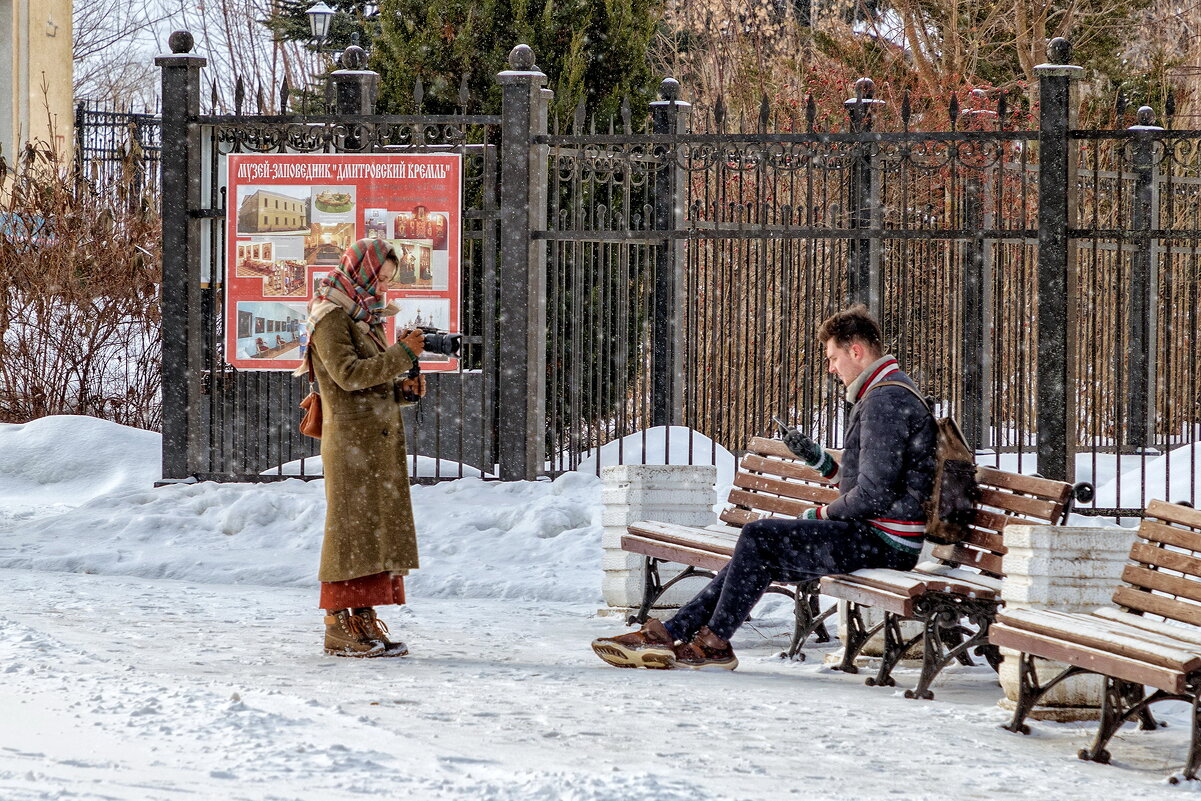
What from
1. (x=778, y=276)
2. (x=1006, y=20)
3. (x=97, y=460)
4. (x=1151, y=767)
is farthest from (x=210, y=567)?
(x=1006, y=20)

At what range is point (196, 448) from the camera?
11078mm

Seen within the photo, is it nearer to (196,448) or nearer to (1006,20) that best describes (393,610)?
(196,448)

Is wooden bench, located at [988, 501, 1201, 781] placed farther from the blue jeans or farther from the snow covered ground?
the blue jeans

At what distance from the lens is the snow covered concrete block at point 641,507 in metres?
8.26

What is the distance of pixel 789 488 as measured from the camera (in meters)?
7.88

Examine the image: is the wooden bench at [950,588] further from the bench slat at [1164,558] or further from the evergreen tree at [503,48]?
the evergreen tree at [503,48]

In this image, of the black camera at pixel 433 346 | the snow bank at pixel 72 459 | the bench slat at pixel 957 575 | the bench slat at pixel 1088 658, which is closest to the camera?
the bench slat at pixel 1088 658

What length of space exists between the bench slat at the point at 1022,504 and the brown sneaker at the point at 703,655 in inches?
45.7

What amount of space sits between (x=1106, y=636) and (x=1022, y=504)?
126 centimetres

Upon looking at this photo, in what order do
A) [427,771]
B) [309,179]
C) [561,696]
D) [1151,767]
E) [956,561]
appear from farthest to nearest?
[309,179]
[956,561]
[561,696]
[1151,767]
[427,771]

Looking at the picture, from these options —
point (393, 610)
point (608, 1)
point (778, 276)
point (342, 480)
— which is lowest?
point (393, 610)

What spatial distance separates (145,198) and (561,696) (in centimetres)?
1030

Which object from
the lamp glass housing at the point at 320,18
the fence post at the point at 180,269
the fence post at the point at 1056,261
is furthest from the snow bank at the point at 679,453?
the lamp glass housing at the point at 320,18

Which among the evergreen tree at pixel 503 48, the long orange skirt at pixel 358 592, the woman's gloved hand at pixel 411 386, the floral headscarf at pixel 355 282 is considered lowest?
the long orange skirt at pixel 358 592
